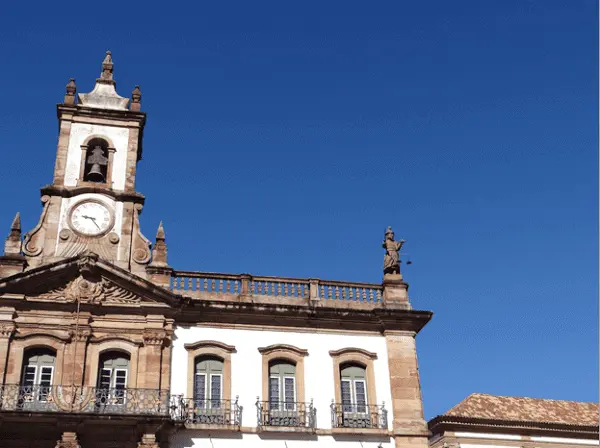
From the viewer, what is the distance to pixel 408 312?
2264cm

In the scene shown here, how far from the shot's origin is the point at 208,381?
68.8 ft

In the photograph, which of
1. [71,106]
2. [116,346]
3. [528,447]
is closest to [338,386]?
[116,346]

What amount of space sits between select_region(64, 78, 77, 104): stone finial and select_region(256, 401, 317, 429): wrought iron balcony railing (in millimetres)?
11687

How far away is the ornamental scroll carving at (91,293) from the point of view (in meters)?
20.8

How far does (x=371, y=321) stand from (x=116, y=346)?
7.51 meters

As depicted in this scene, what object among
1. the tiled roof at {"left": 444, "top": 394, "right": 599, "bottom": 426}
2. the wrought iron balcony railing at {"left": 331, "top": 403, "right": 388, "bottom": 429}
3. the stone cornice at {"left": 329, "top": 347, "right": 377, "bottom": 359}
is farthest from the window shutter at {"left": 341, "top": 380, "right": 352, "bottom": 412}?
the tiled roof at {"left": 444, "top": 394, "right": 599, "bottom": 426}

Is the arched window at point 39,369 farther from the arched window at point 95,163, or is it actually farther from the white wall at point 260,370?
the arched window at point 95,163

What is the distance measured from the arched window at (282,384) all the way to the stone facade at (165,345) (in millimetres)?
41

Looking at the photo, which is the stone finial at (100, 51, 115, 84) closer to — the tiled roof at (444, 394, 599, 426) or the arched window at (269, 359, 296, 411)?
the arched window at (269, 359, 296, 411)

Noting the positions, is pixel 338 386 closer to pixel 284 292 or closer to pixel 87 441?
pixel 284 292

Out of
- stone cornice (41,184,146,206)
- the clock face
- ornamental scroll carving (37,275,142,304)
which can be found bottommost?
ornamental scroll carving (37,275,142,304)

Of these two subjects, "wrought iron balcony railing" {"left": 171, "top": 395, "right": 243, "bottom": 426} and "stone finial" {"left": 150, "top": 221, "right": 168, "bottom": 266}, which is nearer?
"wrought iron balcony railing" {"left": 171, "top": 395, "right": 243, "bottom": 426}

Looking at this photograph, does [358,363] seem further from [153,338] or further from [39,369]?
[39,369]

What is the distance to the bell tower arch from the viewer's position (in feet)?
72.4
